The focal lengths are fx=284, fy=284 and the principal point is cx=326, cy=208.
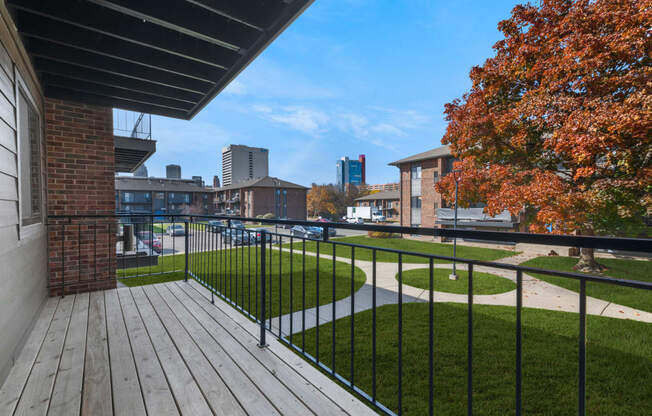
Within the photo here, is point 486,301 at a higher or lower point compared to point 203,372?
lower

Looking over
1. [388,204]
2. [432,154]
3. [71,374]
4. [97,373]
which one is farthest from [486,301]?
[388,204]

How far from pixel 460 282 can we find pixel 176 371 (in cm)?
728

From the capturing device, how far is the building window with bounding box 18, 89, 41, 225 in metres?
2.49

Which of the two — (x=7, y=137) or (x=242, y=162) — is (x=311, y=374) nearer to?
(x=7, y=137)

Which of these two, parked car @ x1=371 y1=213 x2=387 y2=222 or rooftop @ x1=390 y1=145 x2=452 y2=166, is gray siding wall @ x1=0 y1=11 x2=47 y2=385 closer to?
rooftop @ x1=390 y1=145 x2=452 y2=166

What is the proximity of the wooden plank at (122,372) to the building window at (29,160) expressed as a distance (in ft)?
3.83

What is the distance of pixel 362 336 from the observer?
3.69 metres

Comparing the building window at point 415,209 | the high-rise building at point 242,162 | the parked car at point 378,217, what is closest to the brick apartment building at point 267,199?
the parked car at point 378,217

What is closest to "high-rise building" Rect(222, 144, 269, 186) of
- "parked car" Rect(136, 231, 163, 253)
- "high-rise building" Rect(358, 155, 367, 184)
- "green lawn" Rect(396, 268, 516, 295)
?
"high-rise building" Rect(358, 155, 367, 184)

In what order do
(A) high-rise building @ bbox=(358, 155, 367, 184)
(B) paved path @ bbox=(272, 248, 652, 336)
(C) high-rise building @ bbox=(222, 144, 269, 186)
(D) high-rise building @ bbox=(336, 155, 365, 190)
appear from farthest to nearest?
(D) high-rise building @ bbox=(336, 155, 365, 190) < (A) high-rise building @ bbox=(358, 155, 367, 184) < (C) high-rise building @ bbox=(222, 144, 269, 186) < (B) paved path @ bbox=(272, 248, 652, 336)

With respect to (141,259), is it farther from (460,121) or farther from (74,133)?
(460,121)

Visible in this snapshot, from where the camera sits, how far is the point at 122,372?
186cm

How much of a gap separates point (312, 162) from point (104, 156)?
116555mm

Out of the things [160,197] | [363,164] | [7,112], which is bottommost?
[7,112]
